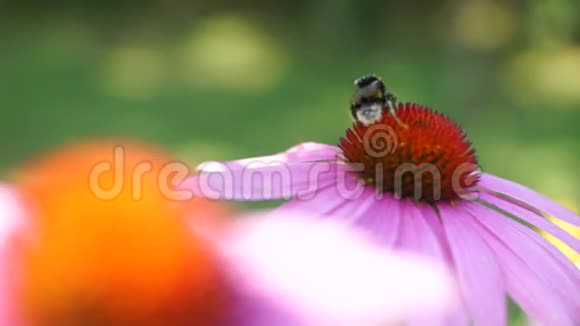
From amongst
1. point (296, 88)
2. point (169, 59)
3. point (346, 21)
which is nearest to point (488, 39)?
point (346, 21)

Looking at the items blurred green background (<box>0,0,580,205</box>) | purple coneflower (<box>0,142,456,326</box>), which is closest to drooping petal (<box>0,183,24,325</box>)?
purple coneflower (<box>0,142,456,326</box>)

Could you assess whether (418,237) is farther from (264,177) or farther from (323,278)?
(323,278)

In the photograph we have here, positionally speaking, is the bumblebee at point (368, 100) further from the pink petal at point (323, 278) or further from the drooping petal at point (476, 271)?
the pink petal at point (323, 278)

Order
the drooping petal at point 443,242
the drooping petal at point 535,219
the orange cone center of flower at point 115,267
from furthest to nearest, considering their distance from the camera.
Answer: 1. the drooping petal at point 535,219
2. the drooping petal at point 443,242
3. the orange cone center of flower at point 115,267

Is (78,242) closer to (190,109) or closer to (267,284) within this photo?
(267,284)

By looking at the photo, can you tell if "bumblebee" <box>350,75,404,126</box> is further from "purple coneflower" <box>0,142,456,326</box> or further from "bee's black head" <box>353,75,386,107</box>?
"purple coneflower" <box>0,142,456,326</box>

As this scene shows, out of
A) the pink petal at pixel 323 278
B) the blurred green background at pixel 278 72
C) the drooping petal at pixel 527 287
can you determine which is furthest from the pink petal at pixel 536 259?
the blurred green background at pixel 278 72

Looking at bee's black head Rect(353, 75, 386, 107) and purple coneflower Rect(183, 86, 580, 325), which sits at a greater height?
bee's black head Rect(353, 75, 386, 107)
